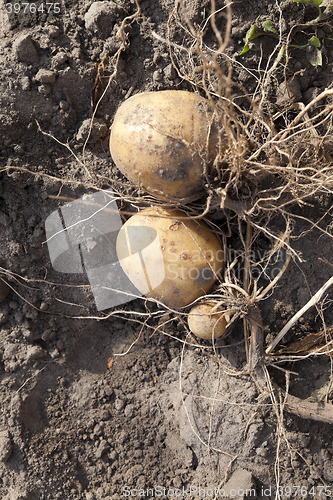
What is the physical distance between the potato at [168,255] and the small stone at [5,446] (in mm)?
821

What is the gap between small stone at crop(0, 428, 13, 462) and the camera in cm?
150

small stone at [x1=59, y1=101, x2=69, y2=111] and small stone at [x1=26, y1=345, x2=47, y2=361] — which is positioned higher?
small stone at [x1=59, y1=101, x2=69, y2=111]

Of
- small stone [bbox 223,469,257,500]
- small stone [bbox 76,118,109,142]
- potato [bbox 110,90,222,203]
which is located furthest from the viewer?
small stone [bbox 76,118,109,142]

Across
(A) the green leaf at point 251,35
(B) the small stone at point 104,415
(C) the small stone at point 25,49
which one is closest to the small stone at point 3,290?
(B) the small stone at point 104,415

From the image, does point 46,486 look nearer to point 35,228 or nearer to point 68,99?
point 35,228

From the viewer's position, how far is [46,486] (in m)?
1.53

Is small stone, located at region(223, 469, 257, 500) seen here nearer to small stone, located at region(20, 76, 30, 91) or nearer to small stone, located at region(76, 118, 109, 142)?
small stone, located at region(76, 118, 109, 142)

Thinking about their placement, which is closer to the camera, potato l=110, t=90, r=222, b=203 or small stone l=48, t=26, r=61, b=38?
potato l=110, t=90, r=222, b=203

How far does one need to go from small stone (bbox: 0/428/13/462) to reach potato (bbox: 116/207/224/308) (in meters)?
0.82

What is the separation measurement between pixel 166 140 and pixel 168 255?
428 millimetres

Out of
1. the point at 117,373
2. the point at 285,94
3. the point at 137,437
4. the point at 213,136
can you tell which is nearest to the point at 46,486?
the point at 137,437

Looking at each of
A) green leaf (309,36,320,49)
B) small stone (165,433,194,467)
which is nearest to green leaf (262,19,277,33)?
green leaf (309,36,320,49)

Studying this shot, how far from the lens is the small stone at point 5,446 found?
4.93 feet

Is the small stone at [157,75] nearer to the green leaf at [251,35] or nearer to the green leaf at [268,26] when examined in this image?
the green leaf at [251,35]
